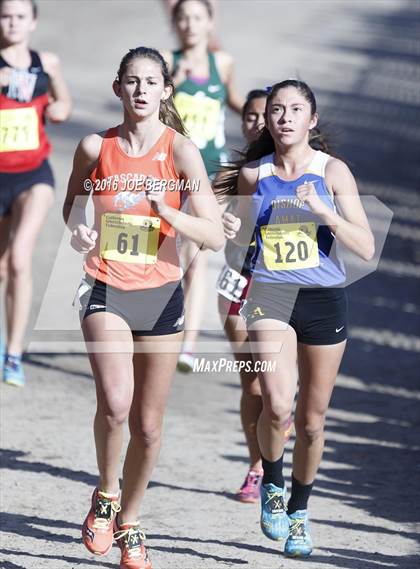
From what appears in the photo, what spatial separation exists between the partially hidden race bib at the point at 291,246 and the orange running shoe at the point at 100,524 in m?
1.14

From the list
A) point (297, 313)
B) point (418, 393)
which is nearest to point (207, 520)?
point (297, 313)

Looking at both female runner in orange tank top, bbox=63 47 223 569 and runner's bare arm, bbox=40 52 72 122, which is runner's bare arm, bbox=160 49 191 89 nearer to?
runner's bare arm, bbox=40 52 72 122

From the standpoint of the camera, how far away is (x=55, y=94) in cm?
861

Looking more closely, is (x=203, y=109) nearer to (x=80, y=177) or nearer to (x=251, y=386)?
(x=251, y=386)

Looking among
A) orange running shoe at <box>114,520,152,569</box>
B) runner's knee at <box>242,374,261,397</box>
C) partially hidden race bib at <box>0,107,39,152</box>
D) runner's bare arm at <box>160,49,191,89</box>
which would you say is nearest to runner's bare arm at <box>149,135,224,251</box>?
orange running shoe at <box>114,520,152,569</box>

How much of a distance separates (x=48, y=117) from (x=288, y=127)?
3153 millimetres

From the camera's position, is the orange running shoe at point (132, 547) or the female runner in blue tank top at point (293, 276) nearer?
the orange running shoe at point (132, 547)

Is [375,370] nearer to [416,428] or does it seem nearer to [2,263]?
[416,428]

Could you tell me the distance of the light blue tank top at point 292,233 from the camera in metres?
5.68

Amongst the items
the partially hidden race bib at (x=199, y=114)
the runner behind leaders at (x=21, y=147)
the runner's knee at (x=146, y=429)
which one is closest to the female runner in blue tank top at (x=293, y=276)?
the runner's knee at (x=146, y=429)

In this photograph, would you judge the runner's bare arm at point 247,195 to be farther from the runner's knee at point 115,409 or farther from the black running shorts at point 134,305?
the runner's knee at point 115,409

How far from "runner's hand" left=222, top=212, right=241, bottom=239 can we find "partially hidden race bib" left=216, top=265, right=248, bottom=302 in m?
0.92

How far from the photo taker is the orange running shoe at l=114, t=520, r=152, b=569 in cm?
550

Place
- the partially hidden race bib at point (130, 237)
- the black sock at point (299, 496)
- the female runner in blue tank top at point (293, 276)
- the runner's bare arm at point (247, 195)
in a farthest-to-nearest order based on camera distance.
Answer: the black sock at point (299, 496), the runner's bare arm at point (247, 195), the female runner in blue tank top at point (293, 276), the partially hidden race bib at point (130, 237)
